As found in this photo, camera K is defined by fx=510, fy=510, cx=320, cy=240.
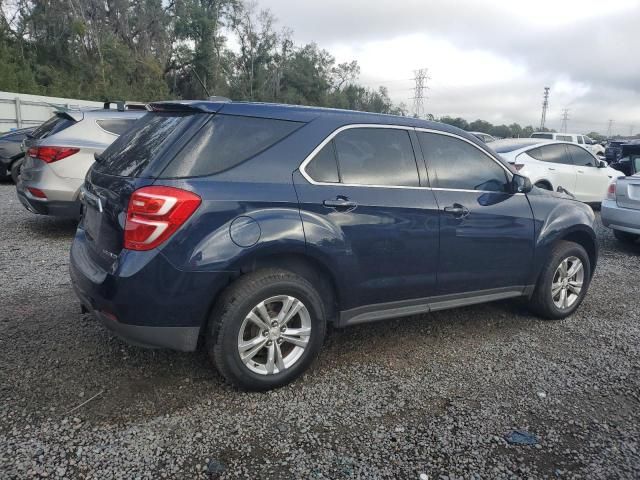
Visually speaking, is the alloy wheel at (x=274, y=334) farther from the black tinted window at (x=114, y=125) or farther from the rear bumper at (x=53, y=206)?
the black tinted window at (x=114, y=125)

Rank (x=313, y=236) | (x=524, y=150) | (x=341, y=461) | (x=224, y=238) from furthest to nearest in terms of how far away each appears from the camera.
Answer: (x=524, y=150) → (x=313, y=236) → (x=224, y=238) → (x=341, y=461)

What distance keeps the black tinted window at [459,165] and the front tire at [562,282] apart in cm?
88

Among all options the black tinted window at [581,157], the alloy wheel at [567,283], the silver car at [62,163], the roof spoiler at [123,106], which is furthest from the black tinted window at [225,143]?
the black tinted window at [581,157]

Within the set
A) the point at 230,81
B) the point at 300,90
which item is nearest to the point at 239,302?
the point at 230,81

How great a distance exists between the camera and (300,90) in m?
65.5

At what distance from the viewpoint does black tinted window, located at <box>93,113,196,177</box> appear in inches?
119

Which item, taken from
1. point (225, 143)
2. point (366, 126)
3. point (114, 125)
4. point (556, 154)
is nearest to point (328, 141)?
point (366, 126)

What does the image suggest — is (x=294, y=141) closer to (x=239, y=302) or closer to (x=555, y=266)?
(x=239, y=302)

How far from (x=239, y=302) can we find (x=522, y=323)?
2.81 metres

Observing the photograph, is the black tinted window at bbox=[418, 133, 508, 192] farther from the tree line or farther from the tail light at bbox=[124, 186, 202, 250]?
the tree line

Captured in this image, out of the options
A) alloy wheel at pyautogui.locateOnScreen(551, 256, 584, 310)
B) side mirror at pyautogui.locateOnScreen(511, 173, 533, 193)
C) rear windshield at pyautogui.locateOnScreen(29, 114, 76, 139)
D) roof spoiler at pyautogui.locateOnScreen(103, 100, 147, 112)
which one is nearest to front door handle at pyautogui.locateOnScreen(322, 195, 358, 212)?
side mirror at pyautogui.locateOnScreen(511, 173, 533, 193)

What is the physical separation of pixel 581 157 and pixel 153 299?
10.2 m

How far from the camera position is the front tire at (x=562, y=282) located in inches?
176

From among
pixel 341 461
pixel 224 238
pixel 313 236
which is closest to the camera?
pixel 341 461
